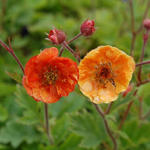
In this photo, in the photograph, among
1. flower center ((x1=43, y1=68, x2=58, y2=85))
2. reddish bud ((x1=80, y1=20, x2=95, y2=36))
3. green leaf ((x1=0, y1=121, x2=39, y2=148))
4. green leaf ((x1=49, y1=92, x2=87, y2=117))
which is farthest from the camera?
green leaf ((x1=49, y1=92, x2=87, y2=117))

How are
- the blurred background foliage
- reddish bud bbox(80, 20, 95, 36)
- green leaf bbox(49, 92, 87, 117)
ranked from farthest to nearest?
green leaf bbox(49, 92, 87, 117) < the blurred background foliage < reddish bud bbox(80, 20, 95, 36)

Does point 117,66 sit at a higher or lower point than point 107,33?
higher

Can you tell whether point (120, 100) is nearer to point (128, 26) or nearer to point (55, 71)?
point (55, 71)

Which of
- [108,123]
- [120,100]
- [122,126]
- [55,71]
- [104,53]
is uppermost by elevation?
[104,53]

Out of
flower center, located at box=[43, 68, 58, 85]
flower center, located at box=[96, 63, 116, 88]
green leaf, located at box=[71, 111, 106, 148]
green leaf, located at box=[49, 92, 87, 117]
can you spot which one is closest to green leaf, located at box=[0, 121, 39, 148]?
green leaf, located at box=[49, 92, 87, 117]

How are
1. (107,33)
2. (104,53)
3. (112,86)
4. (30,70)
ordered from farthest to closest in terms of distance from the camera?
(107,33), (112,86), (104,53), (30,70)

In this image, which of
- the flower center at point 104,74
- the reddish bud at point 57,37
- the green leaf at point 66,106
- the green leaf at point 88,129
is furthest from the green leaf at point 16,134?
the reddish bud at point 57,37

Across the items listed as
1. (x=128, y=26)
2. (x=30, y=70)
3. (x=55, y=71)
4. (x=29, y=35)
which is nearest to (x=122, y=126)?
(x=55, y=71)

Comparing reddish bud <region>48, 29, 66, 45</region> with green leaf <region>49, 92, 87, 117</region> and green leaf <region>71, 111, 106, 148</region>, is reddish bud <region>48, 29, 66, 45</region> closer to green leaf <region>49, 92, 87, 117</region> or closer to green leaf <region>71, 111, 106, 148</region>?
green leaf <region>71, 111, 106, 148</region>

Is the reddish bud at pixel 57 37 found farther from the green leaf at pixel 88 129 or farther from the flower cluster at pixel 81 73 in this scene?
the green leaf at pixel 88 129
